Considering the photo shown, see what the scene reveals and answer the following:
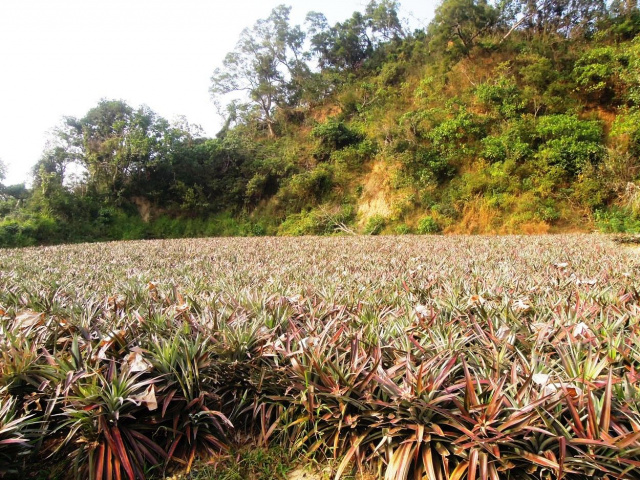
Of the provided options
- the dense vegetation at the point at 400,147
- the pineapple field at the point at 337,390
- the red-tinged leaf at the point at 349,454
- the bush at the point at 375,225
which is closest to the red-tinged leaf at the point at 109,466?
the pineapple field at the point at 337,390

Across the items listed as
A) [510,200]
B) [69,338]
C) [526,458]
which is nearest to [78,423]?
[69,338]

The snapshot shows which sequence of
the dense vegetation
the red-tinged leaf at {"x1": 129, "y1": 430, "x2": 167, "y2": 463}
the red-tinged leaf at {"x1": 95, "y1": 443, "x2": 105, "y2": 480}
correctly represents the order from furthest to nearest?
the dense vegetation < the red-tinged leaf at {"x1": 129, "y1": 430, "x2": 167, "y2": 463} < the red-tinged leaf at {"x1": 95, "y1": 443, "x2": 105, "y2": 480}

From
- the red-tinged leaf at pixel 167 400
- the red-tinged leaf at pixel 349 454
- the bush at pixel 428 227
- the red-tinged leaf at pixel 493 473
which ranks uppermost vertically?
the red-tinged leaf at pixel 167 400

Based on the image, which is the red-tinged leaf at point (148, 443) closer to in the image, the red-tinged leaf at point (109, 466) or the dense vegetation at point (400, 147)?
the red-tinged leaf at point (109, 466)

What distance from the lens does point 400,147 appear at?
52.3ft

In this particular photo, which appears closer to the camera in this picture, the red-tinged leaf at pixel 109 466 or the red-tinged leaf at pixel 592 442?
the red-tinged leaf at pixel 592 442

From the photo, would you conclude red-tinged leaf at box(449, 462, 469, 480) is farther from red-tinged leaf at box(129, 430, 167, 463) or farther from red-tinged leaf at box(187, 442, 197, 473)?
red-tinged leaf at box(129, 430, 167, 463)

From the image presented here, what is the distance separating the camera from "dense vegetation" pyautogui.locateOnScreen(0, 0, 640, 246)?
43.5 ft

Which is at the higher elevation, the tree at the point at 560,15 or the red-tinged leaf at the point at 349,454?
the tree at the point at 560,15

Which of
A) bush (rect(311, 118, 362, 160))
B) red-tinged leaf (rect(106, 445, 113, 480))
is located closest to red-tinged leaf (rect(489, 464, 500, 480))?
red-tinged leaf (rect(106, 445, 113, 480))

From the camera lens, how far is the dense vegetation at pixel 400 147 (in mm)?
13266

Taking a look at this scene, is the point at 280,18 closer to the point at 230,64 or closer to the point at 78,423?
the point at 230,64

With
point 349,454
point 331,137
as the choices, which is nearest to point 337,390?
point 349,454

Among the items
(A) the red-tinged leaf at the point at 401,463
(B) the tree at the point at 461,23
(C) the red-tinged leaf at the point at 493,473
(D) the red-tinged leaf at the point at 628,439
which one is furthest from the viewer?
(B) the tree at the point at 461,23
